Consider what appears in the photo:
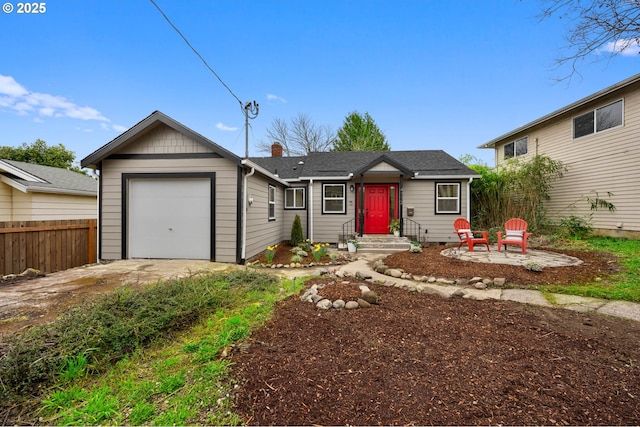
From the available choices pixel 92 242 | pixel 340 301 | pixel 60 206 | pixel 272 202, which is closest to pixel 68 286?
pixel 92 242

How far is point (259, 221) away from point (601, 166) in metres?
12.0

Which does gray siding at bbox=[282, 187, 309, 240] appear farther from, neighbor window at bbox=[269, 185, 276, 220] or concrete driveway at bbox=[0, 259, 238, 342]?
concrete driveway at bbox=[0, 259, 238, 342]

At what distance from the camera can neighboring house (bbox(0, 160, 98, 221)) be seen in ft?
26.1

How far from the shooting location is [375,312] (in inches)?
131

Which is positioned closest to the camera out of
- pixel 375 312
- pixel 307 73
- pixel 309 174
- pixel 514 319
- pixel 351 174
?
pixel 514 319

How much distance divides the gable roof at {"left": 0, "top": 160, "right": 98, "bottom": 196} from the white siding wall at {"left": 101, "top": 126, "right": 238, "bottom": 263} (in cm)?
313

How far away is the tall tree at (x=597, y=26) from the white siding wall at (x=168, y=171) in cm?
641

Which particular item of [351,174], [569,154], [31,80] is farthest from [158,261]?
[569,154]

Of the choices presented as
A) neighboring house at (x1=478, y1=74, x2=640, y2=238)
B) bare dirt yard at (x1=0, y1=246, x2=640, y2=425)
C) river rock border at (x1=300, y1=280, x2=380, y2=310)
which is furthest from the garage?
neighboring house at (x1=478, y1=74, x2=640, y2=238)

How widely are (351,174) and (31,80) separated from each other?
10.8 m

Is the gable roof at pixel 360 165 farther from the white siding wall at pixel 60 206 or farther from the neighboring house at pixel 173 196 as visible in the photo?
the white siding wall at pixel 60 206

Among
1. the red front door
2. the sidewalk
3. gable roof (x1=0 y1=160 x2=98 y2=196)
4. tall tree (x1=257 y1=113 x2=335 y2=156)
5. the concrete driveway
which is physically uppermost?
tall tree (x1=257 y1=113 x2=335 y2=156)

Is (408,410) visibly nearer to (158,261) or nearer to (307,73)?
(158,261)

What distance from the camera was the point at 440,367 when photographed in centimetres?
209
